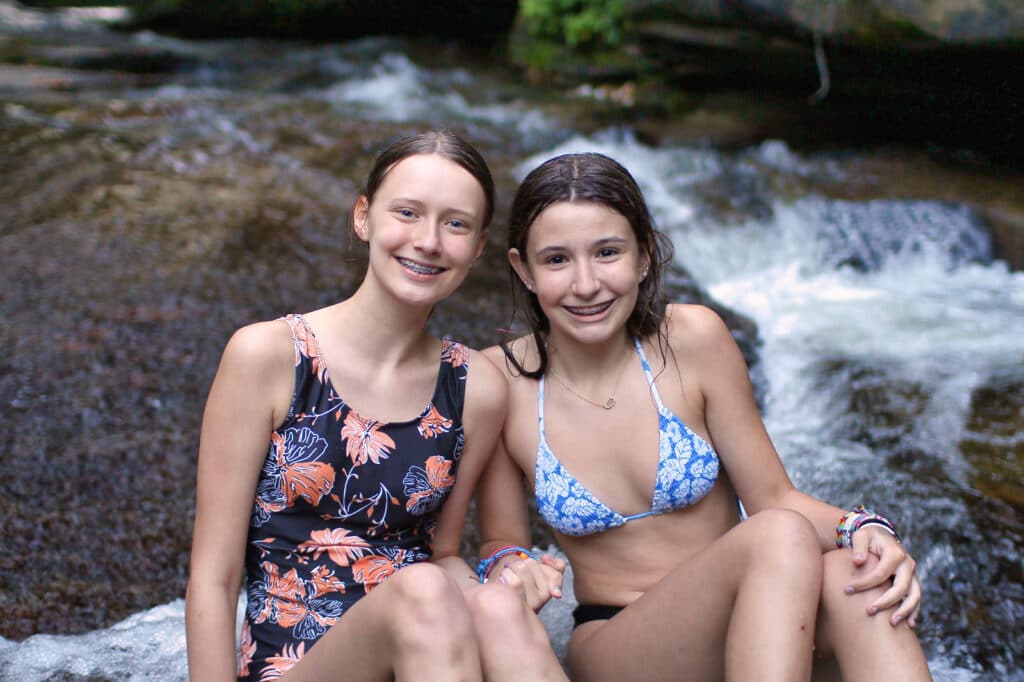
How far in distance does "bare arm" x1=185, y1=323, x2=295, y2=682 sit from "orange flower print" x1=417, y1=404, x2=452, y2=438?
0.35 metres

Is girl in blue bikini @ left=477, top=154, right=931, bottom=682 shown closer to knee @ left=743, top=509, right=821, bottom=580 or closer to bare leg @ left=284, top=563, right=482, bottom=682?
knee @ left=743, top=509, right=821, bottom=580

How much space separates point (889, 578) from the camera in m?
2.14

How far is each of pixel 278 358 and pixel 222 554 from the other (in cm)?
46

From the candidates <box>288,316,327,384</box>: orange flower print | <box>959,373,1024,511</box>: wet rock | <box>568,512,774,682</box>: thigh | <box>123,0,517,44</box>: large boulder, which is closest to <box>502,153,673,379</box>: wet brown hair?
<box>288,316,327,384</box>: orange flower print

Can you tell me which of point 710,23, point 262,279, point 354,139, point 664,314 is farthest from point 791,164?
point 664,314

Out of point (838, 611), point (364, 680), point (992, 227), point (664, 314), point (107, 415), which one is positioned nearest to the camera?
point (364, 680)

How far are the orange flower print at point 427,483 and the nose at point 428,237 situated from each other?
19.5 inches

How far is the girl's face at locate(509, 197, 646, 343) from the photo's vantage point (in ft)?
7.96

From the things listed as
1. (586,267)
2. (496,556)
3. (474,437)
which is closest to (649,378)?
(586,267)

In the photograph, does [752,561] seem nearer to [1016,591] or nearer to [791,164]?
[1016,591]

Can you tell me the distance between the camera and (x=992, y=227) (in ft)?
21.1

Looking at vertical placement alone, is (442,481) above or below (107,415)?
above

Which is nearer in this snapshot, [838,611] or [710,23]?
[838,611]

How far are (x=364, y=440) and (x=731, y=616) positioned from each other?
2.98 feet
